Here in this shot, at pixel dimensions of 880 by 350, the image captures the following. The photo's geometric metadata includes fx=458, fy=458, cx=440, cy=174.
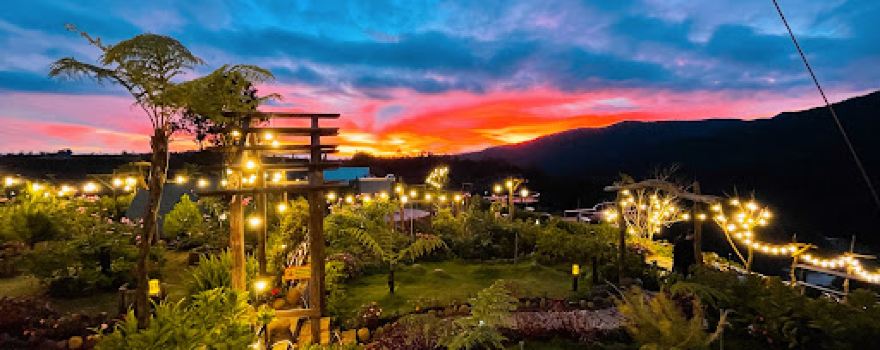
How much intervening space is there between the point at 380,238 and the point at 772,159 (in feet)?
154

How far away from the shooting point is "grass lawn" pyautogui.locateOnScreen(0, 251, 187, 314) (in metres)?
8.63

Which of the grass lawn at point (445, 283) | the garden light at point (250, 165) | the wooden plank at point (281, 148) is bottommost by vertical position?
the grass lawn at point (445, 283)

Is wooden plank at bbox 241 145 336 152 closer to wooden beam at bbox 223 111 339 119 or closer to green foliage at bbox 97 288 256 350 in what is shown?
wooden beam at bbox 223 111 339 119

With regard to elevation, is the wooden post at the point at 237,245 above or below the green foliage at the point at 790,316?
above

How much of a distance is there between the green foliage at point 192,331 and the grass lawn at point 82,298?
4.46 metres

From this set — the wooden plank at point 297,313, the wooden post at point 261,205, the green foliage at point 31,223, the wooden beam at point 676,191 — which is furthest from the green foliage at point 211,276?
the wooden beam at point 676,191

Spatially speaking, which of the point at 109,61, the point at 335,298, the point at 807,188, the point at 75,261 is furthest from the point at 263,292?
the point at 807,188

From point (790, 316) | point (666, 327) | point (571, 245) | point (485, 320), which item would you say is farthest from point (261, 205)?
point (790, 316)

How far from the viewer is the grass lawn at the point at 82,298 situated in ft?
28.3

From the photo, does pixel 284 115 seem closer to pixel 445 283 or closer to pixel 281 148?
pixel 281 148

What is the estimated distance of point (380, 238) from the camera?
10367mm

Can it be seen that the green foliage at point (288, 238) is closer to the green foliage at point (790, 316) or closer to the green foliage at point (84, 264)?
the green foliage at point (84, 264)

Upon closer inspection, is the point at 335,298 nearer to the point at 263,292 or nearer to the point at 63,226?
the point at 263,292

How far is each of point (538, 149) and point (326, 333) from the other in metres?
68.1
